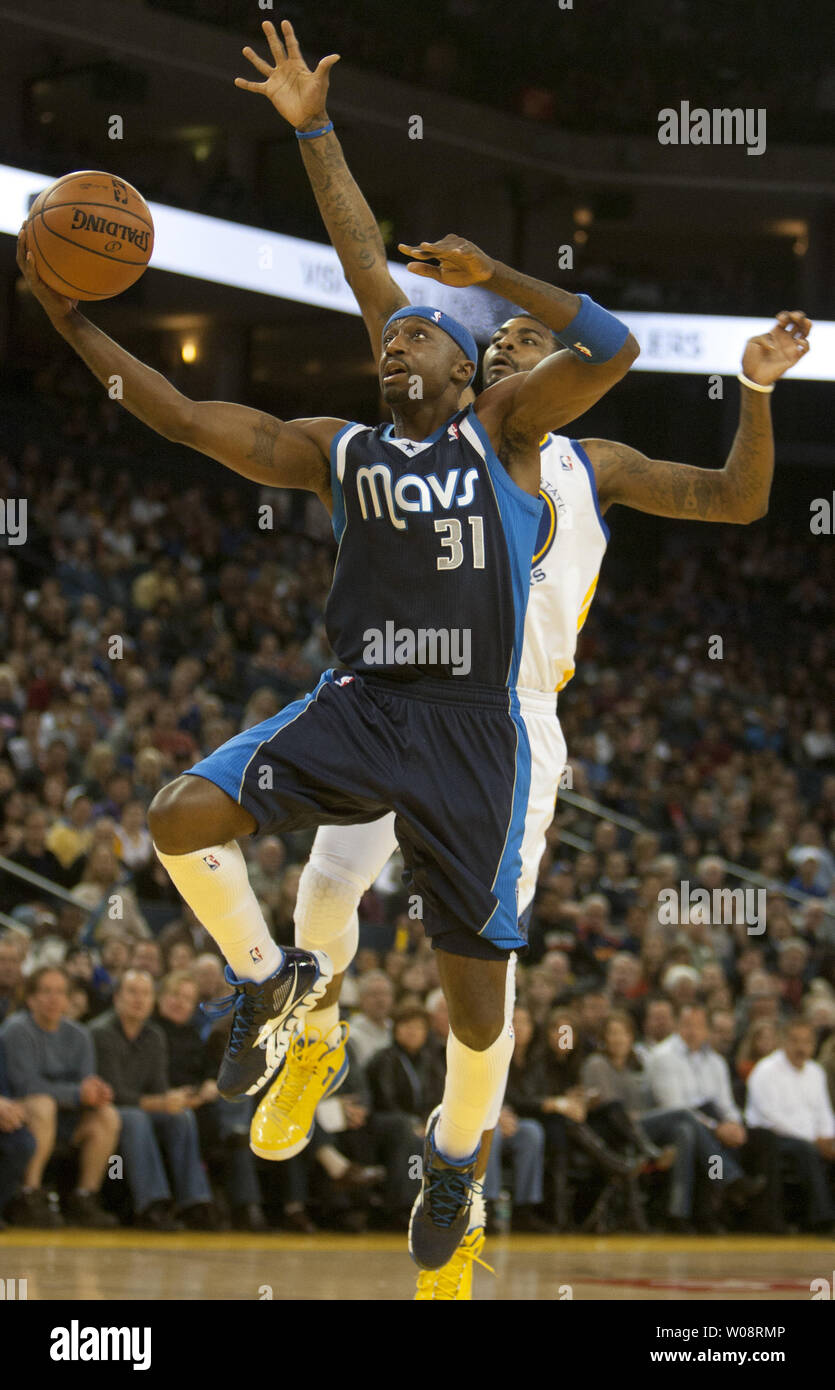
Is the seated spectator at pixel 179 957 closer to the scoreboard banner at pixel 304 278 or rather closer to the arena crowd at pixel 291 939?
the arena crowd at pixel 291 939

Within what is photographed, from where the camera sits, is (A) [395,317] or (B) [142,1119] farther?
(B) [142,1119]

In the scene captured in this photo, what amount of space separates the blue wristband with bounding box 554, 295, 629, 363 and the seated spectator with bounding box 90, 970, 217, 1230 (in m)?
5.38

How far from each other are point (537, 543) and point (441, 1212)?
6.95ft

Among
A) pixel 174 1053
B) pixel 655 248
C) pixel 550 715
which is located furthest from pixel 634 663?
pixel 550 715

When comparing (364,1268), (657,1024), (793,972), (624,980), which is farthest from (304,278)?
(364,1268)

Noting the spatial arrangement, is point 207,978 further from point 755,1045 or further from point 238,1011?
point 238,1011

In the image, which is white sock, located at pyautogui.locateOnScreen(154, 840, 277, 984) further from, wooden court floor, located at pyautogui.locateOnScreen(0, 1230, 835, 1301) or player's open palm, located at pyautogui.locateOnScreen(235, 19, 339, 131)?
player's open palm, located at pyautogui.locateOnScreen(235, 19, 339, 131)

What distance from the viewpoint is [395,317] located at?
496 centimetres

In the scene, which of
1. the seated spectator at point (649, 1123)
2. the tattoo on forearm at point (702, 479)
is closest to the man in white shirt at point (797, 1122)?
the seated spectator at point (649, 1123)

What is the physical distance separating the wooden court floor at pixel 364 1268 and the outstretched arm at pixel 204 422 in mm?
2877

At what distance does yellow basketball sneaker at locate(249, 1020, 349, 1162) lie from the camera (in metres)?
5.39

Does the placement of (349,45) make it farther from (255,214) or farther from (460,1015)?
(460,1015)

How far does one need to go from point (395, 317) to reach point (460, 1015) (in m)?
2.06

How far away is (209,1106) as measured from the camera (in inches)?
358
